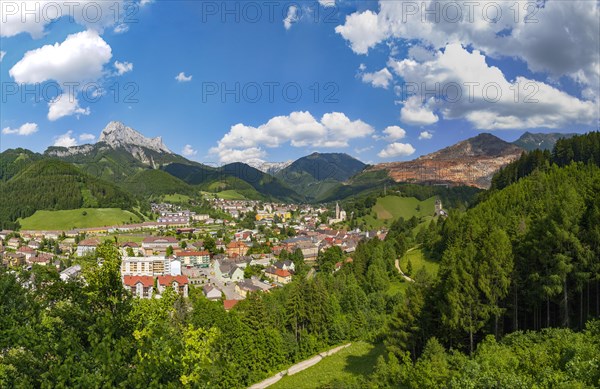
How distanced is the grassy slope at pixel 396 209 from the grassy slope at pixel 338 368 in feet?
395

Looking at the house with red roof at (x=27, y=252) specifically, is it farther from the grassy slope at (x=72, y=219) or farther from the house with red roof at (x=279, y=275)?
the house with red roof at (x=279, y=275)

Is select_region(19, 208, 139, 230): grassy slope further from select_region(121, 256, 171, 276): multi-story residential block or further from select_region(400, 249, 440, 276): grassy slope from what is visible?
select_region(400, 249, 440, 276): grassy slope

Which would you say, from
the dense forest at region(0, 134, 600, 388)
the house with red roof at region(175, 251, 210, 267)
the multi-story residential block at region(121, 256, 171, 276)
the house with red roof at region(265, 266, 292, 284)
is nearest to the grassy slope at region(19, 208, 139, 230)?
the house with red roof at region(175, 251, 210, 267)

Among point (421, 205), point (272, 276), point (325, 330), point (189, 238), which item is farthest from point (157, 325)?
point (421, 205)

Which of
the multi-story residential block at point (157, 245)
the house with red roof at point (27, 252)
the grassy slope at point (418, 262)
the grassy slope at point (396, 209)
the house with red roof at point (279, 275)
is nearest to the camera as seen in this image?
the grassy slope at point (418, 262)

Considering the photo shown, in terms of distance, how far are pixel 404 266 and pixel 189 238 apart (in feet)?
300

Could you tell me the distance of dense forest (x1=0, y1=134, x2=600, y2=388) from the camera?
8.04 m

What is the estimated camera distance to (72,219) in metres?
168

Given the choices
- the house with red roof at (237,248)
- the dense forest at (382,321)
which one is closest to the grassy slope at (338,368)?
the dense forest at (382,321)

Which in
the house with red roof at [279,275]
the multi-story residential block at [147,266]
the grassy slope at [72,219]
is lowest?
the house with red roof at [279,275]

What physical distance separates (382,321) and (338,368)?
1379 cm

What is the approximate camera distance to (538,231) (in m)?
26.6

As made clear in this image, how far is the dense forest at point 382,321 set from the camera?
804 cm

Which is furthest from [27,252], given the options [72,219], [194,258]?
[72,219]
